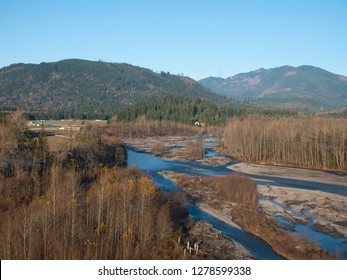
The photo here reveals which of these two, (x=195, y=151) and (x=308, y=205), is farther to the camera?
(x=195, y=151)

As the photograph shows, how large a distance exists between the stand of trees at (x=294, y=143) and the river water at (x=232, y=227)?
11.3 metres

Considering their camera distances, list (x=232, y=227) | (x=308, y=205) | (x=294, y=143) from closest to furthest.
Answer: (x=232, y=227) → (x=308, y=205) → (x=294, y=143)

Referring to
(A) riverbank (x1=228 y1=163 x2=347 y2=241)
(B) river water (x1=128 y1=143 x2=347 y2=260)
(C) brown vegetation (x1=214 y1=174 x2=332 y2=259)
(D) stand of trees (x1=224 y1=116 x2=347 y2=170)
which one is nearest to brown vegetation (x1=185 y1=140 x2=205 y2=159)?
(B) river water (x1=128 y1=143 x2=347 y2=260)

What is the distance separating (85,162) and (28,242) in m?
29.9

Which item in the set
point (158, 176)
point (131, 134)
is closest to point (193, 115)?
point (131, 134)

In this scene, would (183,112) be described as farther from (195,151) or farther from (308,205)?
(308,205)

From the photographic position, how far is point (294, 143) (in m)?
69.4

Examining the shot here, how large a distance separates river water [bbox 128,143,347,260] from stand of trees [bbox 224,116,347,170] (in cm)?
1130

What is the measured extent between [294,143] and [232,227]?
1694 inches

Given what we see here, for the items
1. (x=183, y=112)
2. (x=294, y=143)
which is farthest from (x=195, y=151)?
(x=183, y=112)

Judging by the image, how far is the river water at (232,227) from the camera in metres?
26.6

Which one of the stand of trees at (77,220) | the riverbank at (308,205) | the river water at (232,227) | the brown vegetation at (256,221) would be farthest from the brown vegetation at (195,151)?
the stand of trees at (77,220)

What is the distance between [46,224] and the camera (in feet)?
62.0

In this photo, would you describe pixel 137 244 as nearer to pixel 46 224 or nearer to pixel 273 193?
pixel 46 224
